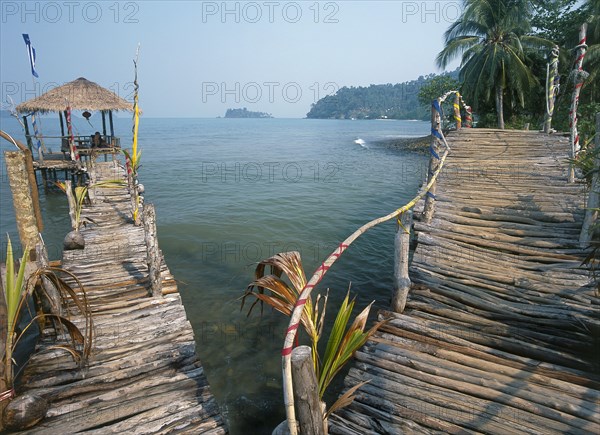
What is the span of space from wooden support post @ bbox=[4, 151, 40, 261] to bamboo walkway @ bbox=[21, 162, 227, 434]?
112cm

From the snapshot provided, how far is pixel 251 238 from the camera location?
41.8 ft

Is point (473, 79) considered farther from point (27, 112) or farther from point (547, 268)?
point (27, 112)

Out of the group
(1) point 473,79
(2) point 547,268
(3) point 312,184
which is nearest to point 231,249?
(2) point 547,268

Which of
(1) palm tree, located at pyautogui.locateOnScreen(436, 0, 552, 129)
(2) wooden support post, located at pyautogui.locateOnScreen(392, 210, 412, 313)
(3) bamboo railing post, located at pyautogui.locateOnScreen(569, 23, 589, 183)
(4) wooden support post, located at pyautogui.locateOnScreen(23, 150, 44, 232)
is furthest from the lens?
(1) palm tree, located at pyautogui.locateOnScreen(436, 0, 552, 129)

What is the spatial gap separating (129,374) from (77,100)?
18327 mm

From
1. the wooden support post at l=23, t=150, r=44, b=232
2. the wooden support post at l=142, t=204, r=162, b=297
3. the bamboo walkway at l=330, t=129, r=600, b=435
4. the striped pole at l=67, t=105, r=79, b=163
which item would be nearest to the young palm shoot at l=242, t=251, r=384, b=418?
the bamboo walkway at l=330, t=129, r=600, b=435

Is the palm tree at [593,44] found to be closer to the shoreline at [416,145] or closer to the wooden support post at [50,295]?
the shoreline at [416,145]

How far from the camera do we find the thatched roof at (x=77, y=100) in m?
17.6

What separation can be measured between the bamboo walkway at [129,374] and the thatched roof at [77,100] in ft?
49.7

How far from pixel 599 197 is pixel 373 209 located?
1070 centimetres

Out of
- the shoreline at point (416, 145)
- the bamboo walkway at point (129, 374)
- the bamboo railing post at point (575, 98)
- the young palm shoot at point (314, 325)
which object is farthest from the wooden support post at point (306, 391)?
the shoreline at point (416, 145)

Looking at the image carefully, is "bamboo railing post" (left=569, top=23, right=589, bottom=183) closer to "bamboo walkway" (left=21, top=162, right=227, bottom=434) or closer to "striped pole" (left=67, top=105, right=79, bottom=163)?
"bamboo walkway" (left=21, top=162, right=227, bottom=434)

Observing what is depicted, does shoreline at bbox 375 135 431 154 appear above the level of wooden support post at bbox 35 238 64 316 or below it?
above

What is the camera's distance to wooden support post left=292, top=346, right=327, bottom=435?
268 centimetres
